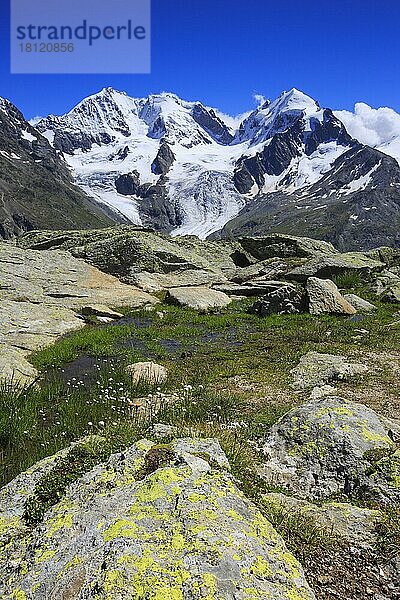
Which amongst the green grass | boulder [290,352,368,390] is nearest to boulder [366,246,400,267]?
the green grass

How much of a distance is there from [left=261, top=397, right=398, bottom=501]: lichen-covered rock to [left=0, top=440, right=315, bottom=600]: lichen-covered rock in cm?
191

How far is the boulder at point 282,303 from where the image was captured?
22188mm

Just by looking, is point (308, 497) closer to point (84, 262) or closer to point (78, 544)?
point (78, 544)

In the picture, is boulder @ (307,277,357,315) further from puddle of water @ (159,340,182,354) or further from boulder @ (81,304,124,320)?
boulder @ (81,304,124,320)

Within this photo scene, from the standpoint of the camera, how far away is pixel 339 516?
538 cm

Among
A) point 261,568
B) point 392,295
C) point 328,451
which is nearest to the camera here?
point 261,568

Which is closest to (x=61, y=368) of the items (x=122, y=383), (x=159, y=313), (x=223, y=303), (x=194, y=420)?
(x=122, y=383)

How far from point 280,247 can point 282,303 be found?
15.8 m

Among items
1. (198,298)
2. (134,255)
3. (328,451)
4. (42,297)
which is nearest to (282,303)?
(198,298)

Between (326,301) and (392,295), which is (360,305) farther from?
(392,295)

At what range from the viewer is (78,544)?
14.4 ft

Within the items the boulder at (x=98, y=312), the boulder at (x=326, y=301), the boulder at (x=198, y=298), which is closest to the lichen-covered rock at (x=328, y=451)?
the boulder at (x=326, y=301)

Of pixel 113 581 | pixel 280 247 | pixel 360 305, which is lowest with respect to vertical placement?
pixel 360 305

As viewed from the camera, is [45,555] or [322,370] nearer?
[45,555]
